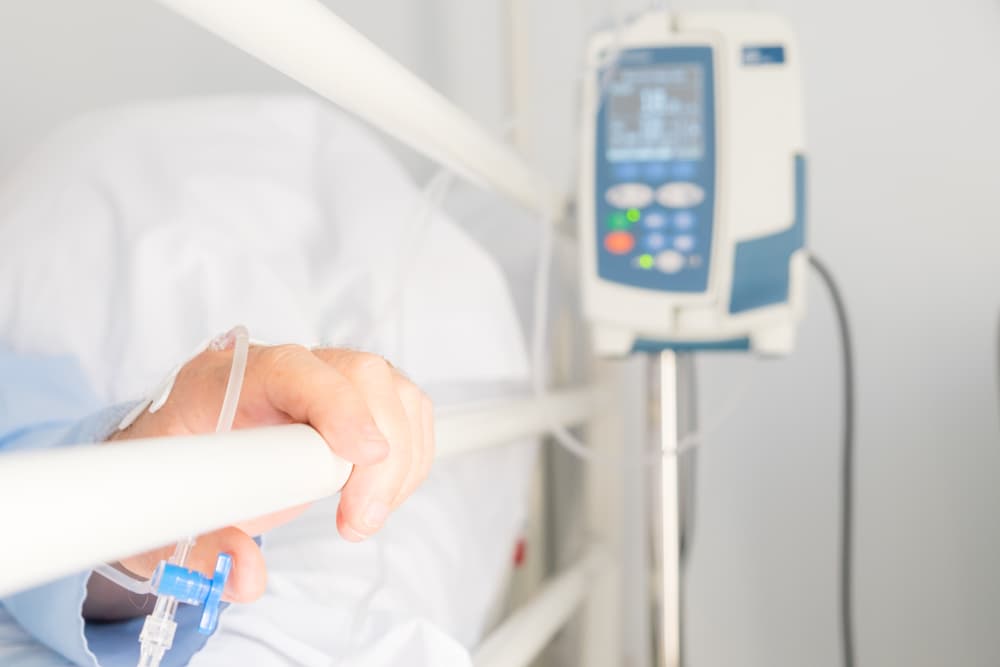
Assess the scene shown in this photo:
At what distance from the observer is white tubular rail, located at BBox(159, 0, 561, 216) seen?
1.08ft

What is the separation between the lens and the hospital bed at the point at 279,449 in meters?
0.20

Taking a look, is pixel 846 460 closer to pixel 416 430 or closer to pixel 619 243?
pixel 619 243

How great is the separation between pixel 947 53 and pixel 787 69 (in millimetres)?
429

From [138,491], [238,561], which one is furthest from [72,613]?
[138,491]

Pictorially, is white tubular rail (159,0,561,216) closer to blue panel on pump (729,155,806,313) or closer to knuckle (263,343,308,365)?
knuckle (263,343,308,365)

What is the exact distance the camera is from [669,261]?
2.95 feet

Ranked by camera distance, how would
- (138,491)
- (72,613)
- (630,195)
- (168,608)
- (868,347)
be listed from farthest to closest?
(868,347), (630,195), (72,613), (168,608), (138,491)

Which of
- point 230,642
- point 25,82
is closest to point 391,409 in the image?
point 230,642

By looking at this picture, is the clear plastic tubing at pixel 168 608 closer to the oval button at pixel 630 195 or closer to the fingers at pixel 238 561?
the fingers at pixel 238 561

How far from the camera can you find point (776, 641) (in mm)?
1303

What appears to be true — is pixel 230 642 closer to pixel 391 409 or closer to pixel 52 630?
pixel 52 630

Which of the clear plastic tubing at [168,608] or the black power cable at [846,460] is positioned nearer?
the clear plastic tubing at [168,608]

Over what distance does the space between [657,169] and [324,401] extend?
0.63 m

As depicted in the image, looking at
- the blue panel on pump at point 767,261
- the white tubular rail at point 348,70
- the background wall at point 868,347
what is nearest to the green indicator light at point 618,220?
the blue panel on pump at point 767,261
